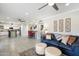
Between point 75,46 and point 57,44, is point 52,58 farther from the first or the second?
point 75,46

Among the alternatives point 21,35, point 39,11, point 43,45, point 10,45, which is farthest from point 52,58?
point 10,45

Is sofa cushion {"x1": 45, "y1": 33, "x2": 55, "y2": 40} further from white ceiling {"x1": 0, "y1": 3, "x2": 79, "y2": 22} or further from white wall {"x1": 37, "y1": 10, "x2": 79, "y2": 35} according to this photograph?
white ceiling {"x1": 0, "y1": 3, "x2": 79, "y2": 22}

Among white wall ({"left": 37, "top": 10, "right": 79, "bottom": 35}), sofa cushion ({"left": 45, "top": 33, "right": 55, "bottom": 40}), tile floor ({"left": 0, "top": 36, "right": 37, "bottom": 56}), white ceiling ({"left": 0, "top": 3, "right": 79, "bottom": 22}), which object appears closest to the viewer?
white ceiling ({"left": 0, "top": 3, "right": 79, "bottom": 22})

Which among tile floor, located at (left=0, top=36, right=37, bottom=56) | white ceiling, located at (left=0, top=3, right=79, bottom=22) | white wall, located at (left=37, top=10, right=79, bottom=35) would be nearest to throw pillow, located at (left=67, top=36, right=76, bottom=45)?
white wall, located at (left=37, top=10, right=79, bottom=35)

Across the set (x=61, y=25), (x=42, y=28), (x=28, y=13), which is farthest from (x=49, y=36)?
(x=28, y=13)

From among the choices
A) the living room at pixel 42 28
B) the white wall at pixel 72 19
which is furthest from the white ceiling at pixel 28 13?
the white wall at pixel 72 19

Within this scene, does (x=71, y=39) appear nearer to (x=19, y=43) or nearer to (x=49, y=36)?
(x=49, y=36)

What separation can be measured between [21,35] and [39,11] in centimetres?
84

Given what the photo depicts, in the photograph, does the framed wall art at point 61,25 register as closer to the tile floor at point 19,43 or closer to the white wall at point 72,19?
the white wall at point 72,19

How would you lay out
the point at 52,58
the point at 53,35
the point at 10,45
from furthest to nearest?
the point at 10,45
the point at 53,35
the point at 52,58

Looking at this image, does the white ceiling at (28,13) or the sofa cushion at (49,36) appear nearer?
the white ceiling at (28,13)

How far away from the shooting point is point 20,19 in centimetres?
212

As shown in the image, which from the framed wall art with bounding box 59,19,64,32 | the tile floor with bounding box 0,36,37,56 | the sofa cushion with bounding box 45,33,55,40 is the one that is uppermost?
the framed wall art with bounding box 59,19,64,32

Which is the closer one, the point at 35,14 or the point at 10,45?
the point at 35,14
